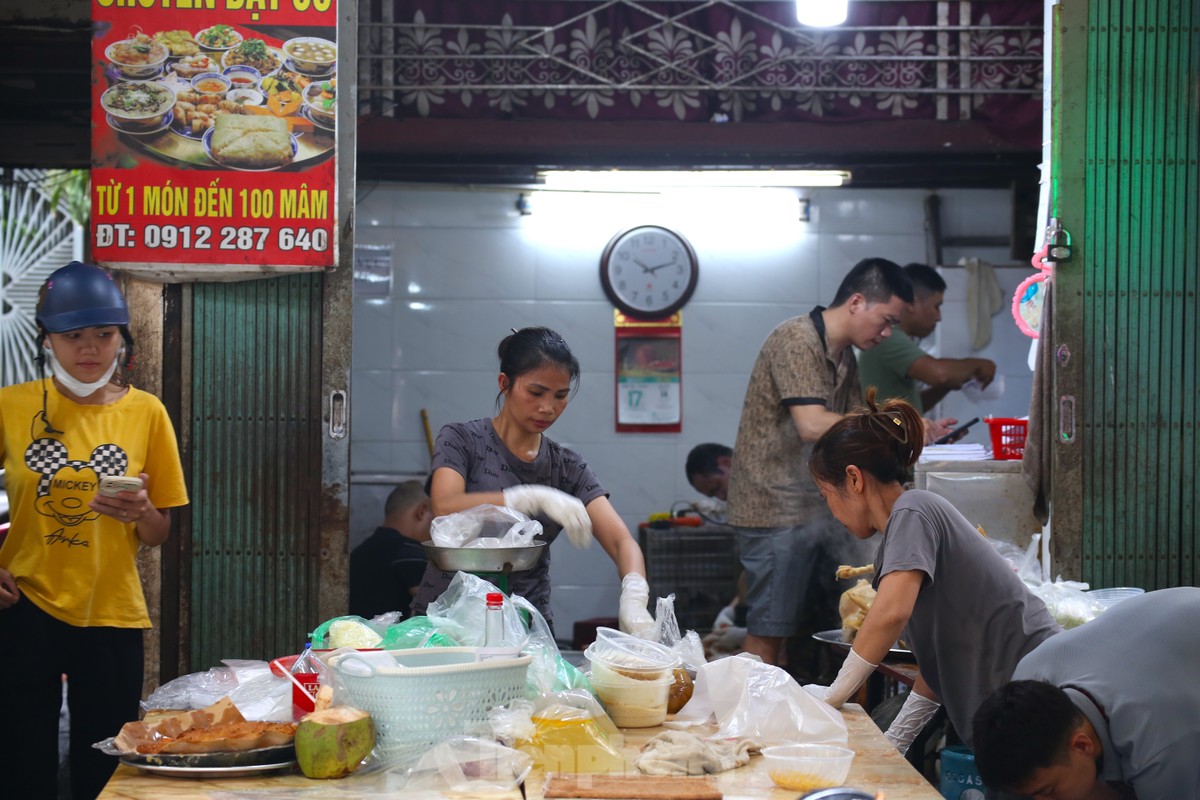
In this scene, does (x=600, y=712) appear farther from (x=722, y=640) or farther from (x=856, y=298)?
(x=722, y=640)

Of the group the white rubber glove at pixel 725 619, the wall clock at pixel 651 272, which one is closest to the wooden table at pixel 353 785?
the white rubber glove at pixel 725 619

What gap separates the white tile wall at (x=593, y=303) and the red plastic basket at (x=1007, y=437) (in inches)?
105

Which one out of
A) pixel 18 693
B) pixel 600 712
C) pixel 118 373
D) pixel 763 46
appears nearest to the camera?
pixel 600 712

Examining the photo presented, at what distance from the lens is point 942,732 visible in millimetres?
4797

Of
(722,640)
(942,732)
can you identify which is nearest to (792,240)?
(722,640)

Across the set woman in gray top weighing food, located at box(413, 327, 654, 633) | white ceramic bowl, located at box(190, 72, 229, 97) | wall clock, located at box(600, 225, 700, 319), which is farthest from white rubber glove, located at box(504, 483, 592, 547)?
wall clock, located at box(600, 225, 700, 319)

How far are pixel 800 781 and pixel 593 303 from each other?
19.3ft

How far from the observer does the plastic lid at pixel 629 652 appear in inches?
110

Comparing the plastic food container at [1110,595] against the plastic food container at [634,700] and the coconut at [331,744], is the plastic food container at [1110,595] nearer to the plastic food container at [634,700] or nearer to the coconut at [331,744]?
the plastic food container at [634,700]

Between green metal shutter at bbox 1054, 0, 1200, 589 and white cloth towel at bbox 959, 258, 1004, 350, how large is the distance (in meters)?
→ 3.02

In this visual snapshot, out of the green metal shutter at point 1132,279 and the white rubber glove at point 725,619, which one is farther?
the white rubber glove at point 725,619

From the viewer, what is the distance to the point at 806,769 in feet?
7.50

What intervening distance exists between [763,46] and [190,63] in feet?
12.6

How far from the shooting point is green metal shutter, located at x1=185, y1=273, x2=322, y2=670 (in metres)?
4.58
